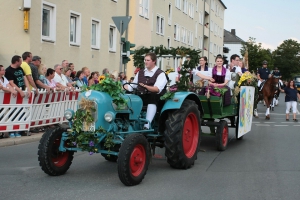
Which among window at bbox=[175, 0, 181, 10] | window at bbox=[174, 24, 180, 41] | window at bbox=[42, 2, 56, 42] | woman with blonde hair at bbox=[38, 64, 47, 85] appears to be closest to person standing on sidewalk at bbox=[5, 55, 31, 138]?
woman with blonde hair at bbox=[38, 64, 47, 85]

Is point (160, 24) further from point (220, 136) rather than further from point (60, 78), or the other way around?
point (220, 136)

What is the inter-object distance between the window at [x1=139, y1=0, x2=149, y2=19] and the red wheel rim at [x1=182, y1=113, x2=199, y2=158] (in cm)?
2594

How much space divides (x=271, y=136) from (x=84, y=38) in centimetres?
1356

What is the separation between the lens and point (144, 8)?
34.5 metres

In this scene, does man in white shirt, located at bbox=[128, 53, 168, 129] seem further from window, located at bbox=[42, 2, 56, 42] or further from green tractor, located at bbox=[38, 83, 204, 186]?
window, located at bbox=[42, 2, 56, 42]

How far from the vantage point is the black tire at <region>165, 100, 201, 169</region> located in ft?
25.0

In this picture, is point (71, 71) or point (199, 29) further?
point (199, 29)

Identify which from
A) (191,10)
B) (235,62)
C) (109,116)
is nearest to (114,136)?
(109,116)

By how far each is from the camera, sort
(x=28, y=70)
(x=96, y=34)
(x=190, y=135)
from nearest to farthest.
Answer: (x=190, y=135) → (x=28, y=70) → (x=96, y=34)

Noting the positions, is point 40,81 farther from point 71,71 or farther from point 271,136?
point 271,136

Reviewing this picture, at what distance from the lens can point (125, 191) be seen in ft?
20.6

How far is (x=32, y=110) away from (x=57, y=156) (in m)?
5.59

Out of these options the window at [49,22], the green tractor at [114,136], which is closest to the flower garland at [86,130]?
the green tractor at [114,136]

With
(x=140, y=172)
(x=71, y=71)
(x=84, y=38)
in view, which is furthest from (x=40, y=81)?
(x=84, y=38)
